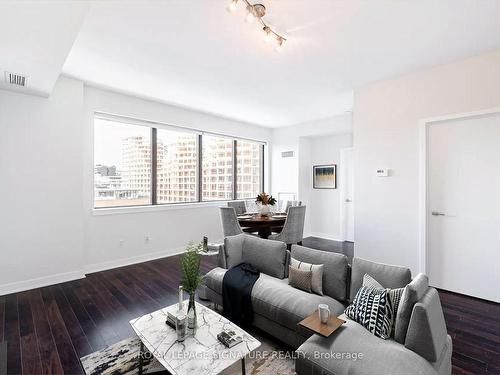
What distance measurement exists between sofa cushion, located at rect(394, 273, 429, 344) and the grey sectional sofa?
0.01 metres

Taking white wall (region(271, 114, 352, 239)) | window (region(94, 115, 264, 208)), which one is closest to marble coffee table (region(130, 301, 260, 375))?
window (region(94, 115, 264, 208))

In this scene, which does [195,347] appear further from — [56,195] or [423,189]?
[423,189]

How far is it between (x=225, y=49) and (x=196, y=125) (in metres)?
2.68

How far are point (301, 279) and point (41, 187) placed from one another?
11.9 ft

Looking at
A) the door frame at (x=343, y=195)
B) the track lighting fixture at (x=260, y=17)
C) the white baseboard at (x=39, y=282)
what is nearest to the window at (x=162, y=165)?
the white baseboard at (x=39, y=282)

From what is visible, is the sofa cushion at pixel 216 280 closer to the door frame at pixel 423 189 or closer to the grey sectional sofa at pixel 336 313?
the grey sectional sofa at pixel 336 313

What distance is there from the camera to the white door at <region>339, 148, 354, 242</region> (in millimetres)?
6031

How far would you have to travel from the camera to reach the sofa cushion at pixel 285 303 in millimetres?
2062

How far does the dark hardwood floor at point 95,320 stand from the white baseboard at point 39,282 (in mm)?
105

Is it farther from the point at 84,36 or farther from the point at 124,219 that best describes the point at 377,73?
the point at 124,219

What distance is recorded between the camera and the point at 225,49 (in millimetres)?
2891

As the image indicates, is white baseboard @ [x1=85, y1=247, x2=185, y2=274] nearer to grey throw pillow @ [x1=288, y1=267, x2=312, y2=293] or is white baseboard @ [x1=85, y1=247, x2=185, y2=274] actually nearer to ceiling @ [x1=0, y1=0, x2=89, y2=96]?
ceiling @ [x1=0, y1=0, x2=89, y2=96]

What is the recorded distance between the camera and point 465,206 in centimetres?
322

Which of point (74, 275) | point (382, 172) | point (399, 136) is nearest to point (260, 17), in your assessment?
point (399, 136)
